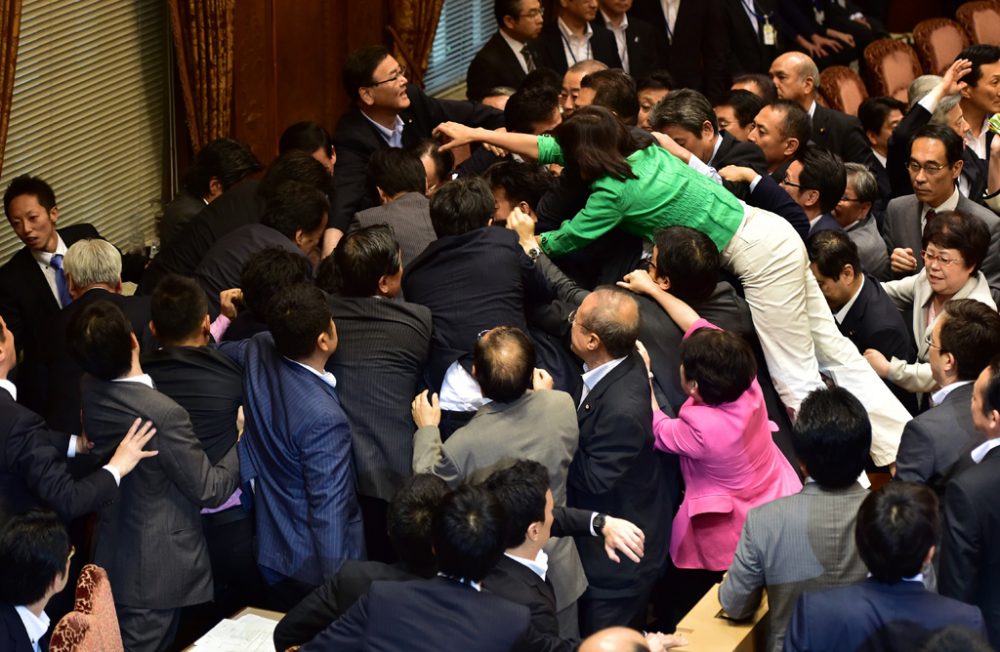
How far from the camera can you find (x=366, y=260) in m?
4.38

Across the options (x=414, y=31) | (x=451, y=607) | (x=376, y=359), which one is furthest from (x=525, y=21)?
(x=451, y=607)

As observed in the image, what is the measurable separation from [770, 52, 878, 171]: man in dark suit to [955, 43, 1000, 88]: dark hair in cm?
58

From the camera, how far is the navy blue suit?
4137 millimetres

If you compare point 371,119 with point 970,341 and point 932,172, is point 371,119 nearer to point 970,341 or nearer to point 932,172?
point 932,172

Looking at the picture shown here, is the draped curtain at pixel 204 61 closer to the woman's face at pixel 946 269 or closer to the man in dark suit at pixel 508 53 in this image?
the man in dark suit at pixel 508 53

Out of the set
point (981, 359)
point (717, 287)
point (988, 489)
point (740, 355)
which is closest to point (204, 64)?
point (717, 287)

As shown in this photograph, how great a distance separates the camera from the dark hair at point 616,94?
5.42 meters

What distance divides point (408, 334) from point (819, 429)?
1388mm

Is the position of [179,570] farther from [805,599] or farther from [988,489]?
[988,489]

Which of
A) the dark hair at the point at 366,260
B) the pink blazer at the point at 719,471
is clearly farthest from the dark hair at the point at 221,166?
the pink blazer at the point at 719,471

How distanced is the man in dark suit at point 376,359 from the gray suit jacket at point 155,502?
0.43 m

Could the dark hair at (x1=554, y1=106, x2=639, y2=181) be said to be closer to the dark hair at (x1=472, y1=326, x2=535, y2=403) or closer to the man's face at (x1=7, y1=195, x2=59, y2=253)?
the dark hair at (x1=472, y1=326, x2=535, y2=403)

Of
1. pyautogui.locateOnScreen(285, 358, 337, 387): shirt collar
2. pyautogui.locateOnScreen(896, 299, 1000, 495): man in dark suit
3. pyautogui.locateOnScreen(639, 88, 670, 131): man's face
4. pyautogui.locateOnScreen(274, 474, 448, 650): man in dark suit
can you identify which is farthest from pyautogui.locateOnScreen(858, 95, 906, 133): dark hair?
pyautogui.locateOnScreen(274, 474, 448, 650): man in dark suit

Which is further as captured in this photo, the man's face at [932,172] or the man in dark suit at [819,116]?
the man in dark suit at [819,116]
